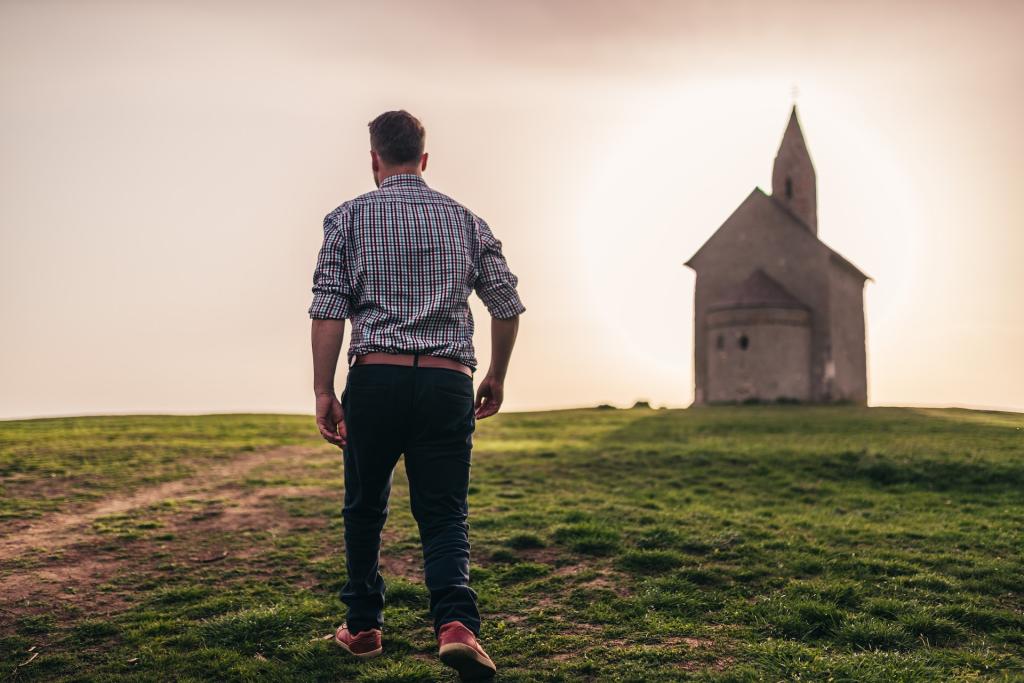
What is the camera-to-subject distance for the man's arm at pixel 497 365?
16.7 ft

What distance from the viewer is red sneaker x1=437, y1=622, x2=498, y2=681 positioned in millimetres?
4477

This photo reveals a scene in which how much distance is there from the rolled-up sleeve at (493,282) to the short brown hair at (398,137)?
1.83 ft

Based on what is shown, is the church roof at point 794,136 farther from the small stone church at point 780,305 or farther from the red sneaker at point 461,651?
the red sneaker at point 461,651

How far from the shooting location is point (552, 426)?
2539 centimetres

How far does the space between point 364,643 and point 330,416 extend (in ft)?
5.31

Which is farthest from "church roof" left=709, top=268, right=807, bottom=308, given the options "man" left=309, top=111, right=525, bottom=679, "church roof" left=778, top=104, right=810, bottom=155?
"man" left=309, top=111, right=525, bottom=679

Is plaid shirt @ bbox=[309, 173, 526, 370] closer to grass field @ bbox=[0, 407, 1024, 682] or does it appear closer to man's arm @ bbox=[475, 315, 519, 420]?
man's arm @ bbox=[475, 315, 519, 420]

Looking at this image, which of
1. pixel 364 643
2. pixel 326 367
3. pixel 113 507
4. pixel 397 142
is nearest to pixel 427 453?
pixel 326 367

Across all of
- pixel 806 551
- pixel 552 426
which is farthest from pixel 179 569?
pixel 552 426

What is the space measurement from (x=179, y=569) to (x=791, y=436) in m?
15.5

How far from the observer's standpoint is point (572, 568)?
7820mm

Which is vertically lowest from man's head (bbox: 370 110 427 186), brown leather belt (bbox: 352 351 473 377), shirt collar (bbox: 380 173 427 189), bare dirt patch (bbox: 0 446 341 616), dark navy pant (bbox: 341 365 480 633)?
bare dirt patch (bbox: 0 446 341 616)

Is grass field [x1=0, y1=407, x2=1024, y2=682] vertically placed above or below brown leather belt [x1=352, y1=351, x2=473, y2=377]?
below

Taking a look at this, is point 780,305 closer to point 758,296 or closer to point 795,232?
point 758,296
